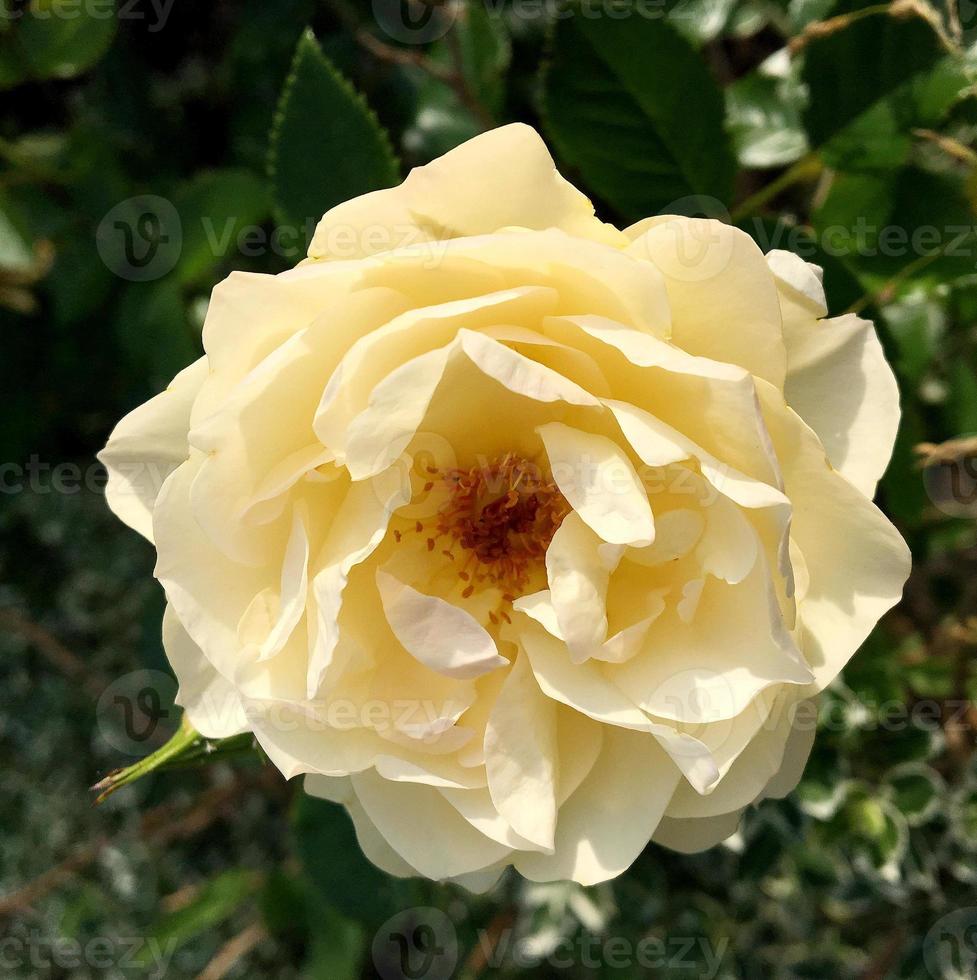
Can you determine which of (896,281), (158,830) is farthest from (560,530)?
(158,830)

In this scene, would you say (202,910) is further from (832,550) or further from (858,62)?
(858,62)

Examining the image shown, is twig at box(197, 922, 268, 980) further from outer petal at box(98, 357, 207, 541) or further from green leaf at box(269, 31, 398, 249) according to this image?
green leaf at box(269, 31, 398, 249)

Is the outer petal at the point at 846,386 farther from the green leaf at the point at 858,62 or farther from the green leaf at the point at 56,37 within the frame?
the green leaf at the point at 56,37

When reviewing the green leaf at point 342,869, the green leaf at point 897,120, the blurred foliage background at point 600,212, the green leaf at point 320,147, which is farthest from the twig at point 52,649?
the green leaf at point 897,120

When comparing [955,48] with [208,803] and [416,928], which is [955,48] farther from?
[208,803]

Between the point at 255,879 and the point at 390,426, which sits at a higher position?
the point at 390,426

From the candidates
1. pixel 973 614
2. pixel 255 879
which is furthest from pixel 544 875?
pixel 255 879

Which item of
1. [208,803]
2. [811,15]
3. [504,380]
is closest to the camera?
[504,380]
